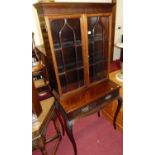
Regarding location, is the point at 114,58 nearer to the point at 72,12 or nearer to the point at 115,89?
the point at 115,89

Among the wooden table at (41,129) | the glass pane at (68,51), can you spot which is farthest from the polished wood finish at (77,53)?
the wooden table at (41,129)

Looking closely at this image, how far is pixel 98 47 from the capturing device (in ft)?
4.88

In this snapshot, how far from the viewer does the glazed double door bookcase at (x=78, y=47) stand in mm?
1165

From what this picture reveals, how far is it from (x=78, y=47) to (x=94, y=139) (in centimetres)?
125

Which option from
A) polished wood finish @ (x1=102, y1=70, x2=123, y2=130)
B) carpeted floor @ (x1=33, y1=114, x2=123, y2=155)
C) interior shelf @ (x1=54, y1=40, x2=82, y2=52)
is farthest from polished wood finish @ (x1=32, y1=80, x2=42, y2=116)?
polished wood finish @ (x1=102, y1=70, x2=123, y2=130)

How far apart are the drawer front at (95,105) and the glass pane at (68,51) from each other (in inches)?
10.2

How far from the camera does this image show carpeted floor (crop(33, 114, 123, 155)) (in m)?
1.65

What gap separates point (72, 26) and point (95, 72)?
0.61 meters

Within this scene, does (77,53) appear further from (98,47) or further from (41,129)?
(41,129)

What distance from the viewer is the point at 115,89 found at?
60.2 inches

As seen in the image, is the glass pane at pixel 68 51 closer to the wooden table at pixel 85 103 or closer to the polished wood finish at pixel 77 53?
the polished wood finish at pixel 77 53

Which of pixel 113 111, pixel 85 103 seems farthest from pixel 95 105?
pixel 113 111

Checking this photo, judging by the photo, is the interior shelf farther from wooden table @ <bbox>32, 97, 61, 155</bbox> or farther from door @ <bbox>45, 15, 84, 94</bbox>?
wooden table @ <bbox>32, 97, 61, 155</bbox>

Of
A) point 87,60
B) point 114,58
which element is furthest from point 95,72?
point 114,58
